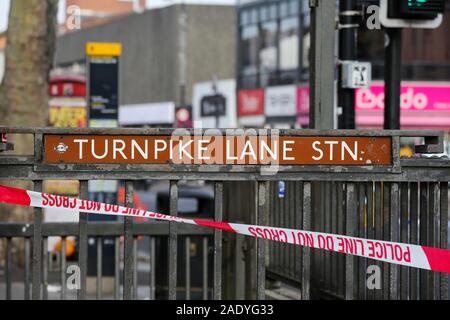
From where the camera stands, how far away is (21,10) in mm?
14578

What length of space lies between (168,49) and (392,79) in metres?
51.9

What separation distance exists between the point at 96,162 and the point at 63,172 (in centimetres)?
18

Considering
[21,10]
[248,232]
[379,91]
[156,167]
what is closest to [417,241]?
[248,232]

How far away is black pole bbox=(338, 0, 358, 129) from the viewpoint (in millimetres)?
8539

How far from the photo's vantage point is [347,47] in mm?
8750

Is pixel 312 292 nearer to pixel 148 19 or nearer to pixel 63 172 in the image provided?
pixel 63 172

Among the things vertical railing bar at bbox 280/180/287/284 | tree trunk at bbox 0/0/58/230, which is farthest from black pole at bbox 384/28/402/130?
tree trunk at bbox 0/0/58/230

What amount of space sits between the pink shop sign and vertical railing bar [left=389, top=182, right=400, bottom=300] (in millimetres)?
29768

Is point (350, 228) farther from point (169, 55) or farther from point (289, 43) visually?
point (169, 55)

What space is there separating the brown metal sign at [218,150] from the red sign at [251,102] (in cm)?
3738

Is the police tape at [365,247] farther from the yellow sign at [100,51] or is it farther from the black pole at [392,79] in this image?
the yellow sign at [100,51]

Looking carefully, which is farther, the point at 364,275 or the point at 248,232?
the point at 364,275

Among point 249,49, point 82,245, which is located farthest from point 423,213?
point 249,49

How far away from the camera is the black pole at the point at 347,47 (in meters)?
8.54
